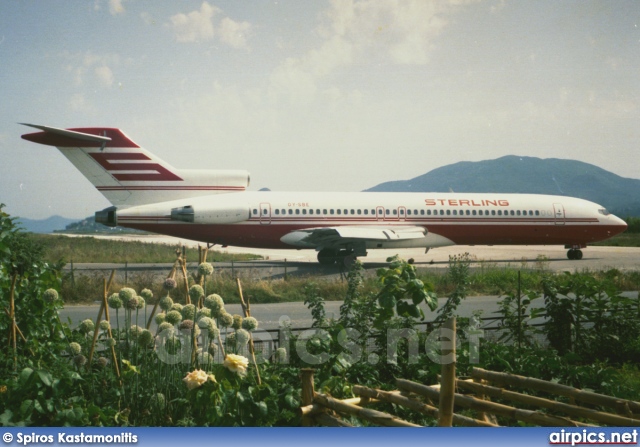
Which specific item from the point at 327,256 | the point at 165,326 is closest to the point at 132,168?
the point at 327,256

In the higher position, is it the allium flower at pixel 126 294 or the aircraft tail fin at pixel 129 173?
the aircraft tail fin at pixel 129 173

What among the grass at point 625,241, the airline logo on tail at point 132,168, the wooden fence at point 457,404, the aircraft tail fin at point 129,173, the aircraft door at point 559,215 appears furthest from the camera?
the grass at point 625,241

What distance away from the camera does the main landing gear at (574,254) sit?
84.2 feet

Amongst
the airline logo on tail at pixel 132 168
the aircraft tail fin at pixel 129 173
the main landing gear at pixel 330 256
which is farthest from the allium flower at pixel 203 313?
the main landing gear at pixel 330 256

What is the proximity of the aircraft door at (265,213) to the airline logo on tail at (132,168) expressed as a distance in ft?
10.1

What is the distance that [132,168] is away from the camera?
2112cm

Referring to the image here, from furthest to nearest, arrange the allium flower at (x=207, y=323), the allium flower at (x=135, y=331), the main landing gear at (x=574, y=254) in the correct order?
the main landing gear at (x=574, y=254) → the allium flower at (x=135, y=331) → the allium flower at (x=207, y=323)

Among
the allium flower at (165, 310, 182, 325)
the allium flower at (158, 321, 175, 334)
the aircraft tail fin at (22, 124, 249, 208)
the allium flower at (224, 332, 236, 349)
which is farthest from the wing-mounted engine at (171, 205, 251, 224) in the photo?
the allium flower at (165, 310, 182, 325)

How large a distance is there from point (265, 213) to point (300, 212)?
1.35 m

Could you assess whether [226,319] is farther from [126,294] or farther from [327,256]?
[327,256]

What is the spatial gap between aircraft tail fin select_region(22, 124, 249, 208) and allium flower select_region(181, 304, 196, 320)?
15.6m

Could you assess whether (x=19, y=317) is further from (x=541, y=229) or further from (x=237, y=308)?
(x=541, y=229)

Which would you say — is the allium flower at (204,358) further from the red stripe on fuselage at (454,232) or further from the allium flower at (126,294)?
the red stripe on fuselage at (454,232)

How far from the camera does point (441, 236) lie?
981 inches
